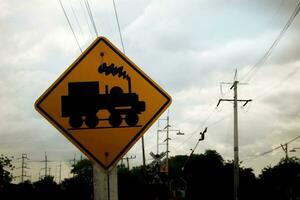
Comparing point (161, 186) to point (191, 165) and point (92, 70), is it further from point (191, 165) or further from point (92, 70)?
point (191, 165)

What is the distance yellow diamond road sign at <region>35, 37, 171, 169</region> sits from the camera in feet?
12.7

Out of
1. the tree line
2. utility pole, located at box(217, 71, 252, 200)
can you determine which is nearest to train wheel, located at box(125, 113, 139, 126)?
utility pole, located at box(217, 71, 252, 200)

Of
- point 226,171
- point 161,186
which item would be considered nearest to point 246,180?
point 226,171

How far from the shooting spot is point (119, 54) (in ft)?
13.6

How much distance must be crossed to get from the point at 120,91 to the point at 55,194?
67.8 meters

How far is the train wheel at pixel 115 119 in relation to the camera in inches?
152

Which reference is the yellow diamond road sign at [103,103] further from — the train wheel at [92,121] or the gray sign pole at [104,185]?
the gray sign pole at [104,185]

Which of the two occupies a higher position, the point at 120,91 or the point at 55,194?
the point at 120,91

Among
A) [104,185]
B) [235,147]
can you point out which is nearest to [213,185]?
[235,147]

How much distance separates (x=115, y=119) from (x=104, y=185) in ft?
2.11

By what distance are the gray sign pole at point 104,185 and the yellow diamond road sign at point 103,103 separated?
232mm

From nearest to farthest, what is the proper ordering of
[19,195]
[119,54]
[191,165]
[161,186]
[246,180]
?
[119,54]
[161,186]
[19,195]
[246,180]
[191,165]

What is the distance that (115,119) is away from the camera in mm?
3881

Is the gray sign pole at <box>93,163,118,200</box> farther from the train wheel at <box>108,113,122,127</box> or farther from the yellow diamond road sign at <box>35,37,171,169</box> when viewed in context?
the train wheel at <box>108,113,122,127</box>
